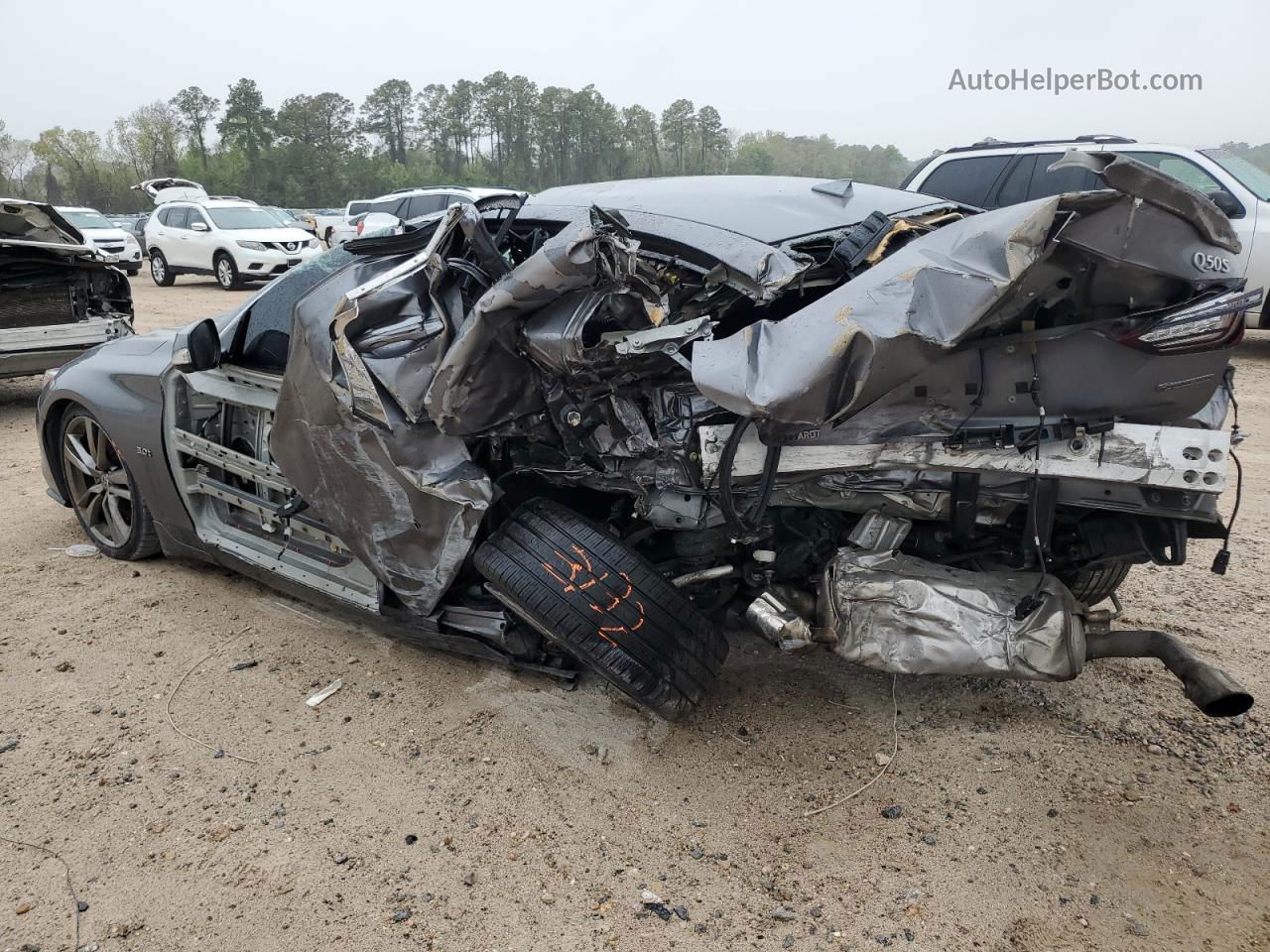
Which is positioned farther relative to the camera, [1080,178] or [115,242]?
[115,242]

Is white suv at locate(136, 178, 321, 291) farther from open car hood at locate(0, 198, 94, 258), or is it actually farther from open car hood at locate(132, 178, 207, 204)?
open car hood at locate(0, 198, 94, 258)

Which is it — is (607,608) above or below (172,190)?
below

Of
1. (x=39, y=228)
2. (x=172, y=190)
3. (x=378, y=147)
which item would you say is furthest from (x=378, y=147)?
(x=39, y=228)

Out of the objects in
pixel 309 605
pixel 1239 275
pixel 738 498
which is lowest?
pixel 309 605

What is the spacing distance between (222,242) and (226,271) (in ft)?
1.84

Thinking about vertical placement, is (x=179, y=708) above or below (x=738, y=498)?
below

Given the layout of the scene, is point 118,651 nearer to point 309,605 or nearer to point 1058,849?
point 309,605

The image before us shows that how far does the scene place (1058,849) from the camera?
234 cm

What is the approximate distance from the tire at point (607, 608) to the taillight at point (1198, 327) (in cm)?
142

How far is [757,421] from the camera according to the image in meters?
2.31

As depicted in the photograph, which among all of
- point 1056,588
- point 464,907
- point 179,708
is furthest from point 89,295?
point 1056,588

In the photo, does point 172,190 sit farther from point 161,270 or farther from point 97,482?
point 97,482

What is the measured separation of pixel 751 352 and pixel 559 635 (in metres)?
1.02

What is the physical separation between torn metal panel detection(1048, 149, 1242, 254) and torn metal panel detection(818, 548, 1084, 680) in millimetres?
1015
